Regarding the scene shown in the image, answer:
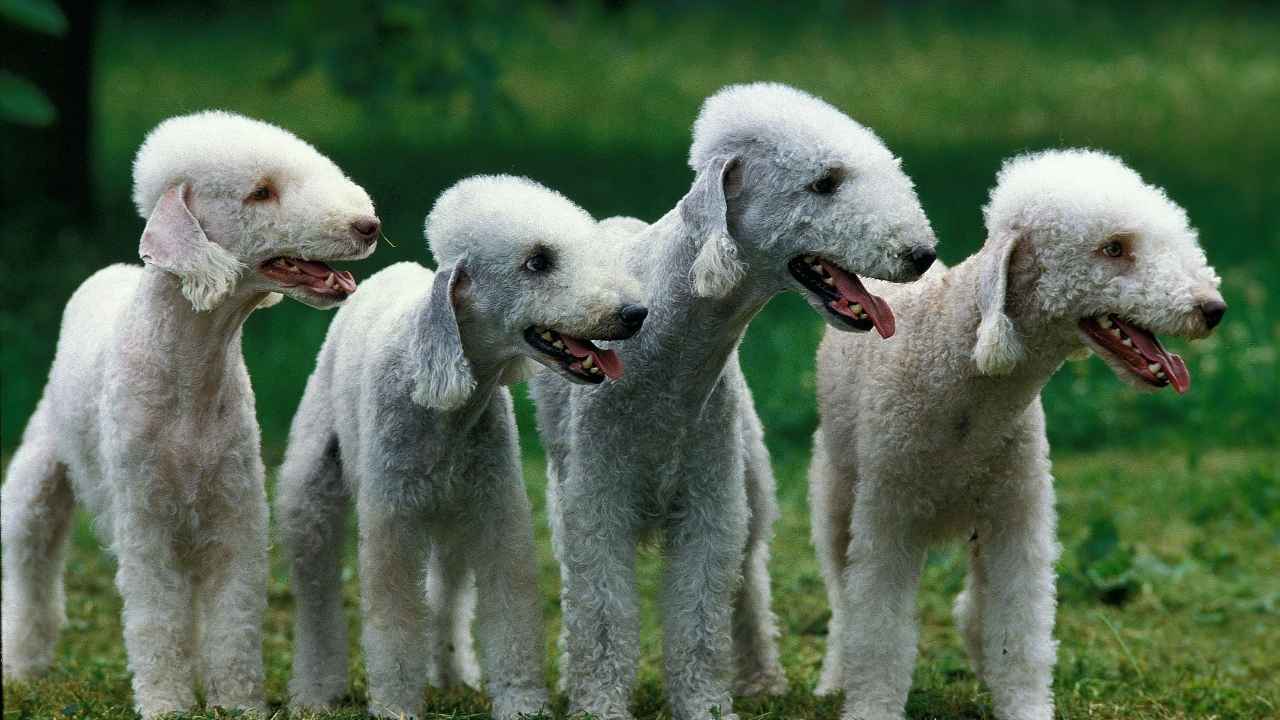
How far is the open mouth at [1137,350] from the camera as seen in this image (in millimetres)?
5426

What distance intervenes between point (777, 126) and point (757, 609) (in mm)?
1971

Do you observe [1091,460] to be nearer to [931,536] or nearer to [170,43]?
[931,536]

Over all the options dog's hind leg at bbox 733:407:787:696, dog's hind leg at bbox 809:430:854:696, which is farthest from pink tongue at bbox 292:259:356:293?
dog's hind leg at bbox 809:430:854:696

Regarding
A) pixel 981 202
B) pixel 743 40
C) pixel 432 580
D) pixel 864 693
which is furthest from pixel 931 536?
pixel 743 40

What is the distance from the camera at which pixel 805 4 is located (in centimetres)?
2645

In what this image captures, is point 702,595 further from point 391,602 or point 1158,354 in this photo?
point 1158,354

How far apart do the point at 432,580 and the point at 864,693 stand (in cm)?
168

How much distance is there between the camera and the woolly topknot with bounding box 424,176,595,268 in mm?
5375

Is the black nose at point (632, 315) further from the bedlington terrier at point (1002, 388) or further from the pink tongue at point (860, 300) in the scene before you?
the bedlington terrier at point (1002, 388)

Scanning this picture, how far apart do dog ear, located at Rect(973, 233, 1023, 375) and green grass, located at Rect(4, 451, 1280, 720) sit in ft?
3.45

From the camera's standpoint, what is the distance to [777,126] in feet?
17.7

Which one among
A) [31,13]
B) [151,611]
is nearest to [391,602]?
[151,611]

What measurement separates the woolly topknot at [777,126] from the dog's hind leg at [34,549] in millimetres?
2923

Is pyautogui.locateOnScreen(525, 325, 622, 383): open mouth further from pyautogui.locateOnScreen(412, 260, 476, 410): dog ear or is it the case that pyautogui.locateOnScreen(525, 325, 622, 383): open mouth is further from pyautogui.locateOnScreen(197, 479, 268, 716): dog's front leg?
pyautogui.locateOnScreen(197, 479, 268, 716): dog's front leg
